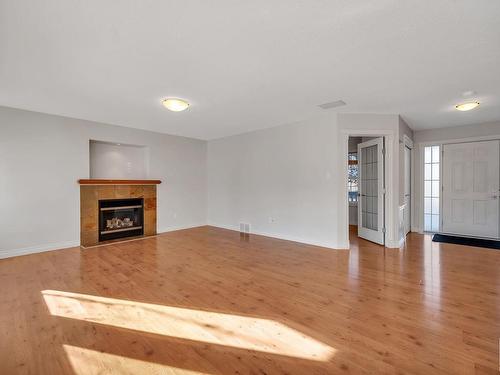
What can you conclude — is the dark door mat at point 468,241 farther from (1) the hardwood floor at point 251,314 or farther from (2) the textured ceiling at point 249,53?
(2) the textured ceiling at point 249,53

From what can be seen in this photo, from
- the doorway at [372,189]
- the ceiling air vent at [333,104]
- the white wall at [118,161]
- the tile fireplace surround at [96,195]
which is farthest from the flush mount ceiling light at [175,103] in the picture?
the doorway at [372,189]

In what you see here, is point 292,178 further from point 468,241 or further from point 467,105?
point 468,241

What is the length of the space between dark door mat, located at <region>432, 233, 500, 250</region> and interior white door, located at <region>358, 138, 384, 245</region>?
4.67ft

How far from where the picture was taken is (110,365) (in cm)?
163

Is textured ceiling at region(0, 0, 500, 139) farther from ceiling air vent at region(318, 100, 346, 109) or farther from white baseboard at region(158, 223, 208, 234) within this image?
white baseboard at region(158, 223, 208, 234)

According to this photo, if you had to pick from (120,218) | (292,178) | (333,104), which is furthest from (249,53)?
(120,218)

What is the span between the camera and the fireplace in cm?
526

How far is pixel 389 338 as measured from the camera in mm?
1897

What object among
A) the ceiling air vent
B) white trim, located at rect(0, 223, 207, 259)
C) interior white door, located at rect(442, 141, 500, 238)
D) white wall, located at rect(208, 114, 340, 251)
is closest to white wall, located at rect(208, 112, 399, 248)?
white wall, located at rect(208, 114, 340, 251)

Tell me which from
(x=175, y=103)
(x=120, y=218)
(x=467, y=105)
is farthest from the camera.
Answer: (x=120, y=218)

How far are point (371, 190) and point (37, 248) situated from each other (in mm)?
6587

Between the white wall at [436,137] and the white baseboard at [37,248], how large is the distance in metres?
7.76

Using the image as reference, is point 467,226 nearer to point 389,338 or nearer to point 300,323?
point 389,338

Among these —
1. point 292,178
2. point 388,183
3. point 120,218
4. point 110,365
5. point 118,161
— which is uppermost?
point 118,161
